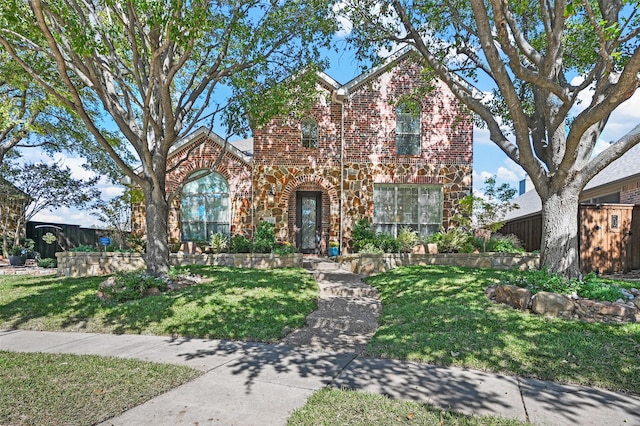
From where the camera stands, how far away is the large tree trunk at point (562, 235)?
637 centimetres

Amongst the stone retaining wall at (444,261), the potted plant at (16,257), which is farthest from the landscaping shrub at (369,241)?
the potted plant at (16,257)

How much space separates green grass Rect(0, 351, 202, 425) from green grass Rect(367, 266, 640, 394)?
2442 mm

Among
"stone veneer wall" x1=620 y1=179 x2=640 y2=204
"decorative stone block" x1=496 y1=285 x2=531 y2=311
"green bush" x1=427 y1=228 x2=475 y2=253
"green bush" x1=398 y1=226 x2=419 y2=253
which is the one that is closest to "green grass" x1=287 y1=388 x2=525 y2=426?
"decorative stone block" x1=496 y1=285 x2=531 y2=311

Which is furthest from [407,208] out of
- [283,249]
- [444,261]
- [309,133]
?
[283,249]

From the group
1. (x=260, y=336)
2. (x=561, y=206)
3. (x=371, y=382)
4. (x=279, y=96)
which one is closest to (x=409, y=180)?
(x=279, y=96)

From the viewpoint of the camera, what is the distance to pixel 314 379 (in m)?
3.73

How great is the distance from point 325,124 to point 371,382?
11048mm

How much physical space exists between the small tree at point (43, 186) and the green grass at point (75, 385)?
13.4 metres

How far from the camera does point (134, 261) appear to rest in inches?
429

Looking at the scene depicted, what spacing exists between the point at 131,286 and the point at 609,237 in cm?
1202

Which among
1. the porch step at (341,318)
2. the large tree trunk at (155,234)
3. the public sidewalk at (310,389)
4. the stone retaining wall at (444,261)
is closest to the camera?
the public sidewalk at (310,389)

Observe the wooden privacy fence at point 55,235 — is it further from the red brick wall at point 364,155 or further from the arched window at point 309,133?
the arched window at point 309,133

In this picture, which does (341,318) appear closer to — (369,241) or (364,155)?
(369,241)

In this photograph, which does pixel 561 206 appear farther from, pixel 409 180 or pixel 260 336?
pixel 409 180
